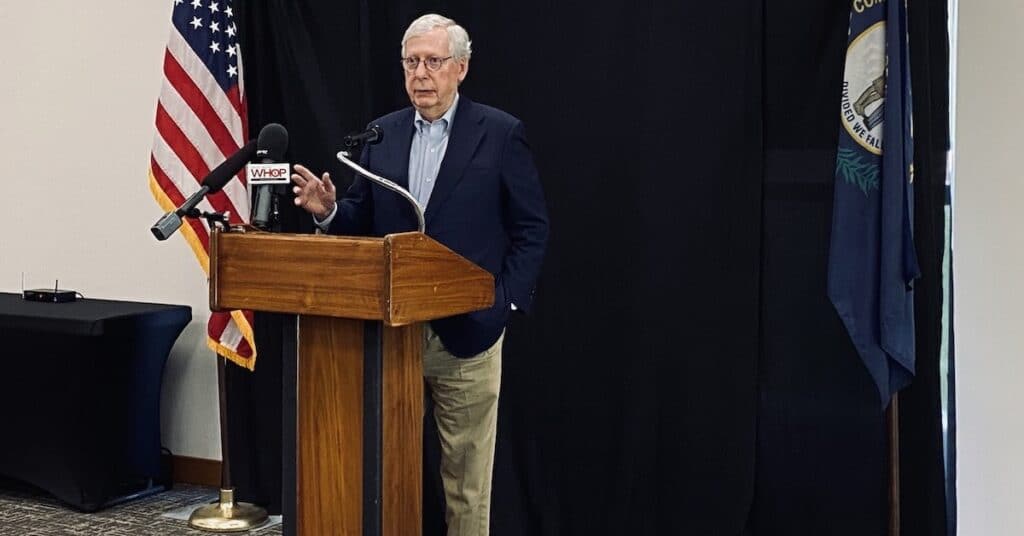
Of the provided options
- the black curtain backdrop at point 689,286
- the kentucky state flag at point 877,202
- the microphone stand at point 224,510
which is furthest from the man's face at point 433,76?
the microphone stand at point 224,510

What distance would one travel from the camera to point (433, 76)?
120 inches

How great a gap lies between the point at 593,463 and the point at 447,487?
98 centimetres

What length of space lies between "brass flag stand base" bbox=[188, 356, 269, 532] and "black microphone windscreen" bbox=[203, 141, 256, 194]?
6.44 ft

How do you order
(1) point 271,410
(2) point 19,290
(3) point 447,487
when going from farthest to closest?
(2) point 19,290 < (1) point 271,410 < (3) point 447,487

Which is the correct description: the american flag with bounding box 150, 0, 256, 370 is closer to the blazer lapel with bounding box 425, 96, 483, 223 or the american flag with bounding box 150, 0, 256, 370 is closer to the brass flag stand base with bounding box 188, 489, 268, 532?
the brass flag stand base with bounding box 188, 489, 268, 532

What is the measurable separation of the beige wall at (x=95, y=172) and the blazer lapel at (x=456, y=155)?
2242 millimetres

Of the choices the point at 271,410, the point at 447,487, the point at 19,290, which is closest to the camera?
the point at 447,487

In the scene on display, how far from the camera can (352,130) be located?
4504 mm

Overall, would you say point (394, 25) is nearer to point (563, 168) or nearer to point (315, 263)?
point (563, 168)

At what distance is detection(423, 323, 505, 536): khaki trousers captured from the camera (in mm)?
3178

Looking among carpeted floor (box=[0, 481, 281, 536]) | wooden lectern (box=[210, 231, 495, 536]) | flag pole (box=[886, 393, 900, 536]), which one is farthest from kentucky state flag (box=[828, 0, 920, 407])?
carpeted floor (box=[0, 481, 281, 536])

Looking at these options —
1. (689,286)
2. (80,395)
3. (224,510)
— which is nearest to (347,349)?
(689,286)

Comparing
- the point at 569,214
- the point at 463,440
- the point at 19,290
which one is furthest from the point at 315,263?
the point at 19,290

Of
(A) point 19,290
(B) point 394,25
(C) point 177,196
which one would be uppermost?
(B) point 394,25
